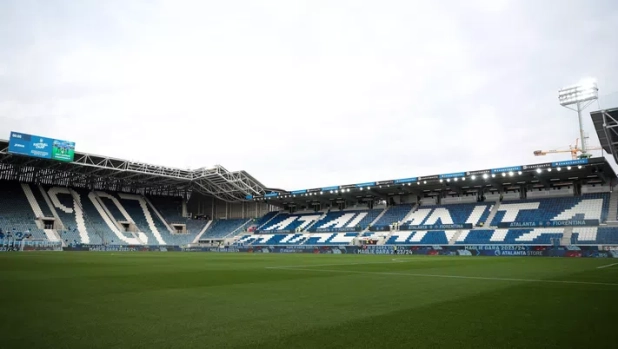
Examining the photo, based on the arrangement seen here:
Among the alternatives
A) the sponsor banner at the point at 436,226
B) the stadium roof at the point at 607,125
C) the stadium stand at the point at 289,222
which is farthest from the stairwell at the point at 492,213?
the stadium stand at the point at 289,222

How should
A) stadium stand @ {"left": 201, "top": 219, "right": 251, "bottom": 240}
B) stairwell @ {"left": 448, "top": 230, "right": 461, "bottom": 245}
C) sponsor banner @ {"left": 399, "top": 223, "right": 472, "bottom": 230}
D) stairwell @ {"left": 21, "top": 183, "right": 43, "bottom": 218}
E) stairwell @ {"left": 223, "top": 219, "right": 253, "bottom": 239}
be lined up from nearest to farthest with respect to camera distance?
stairwell @ {"left": 448, "top": 230, "right": 461, "bottom": 245} < sponsor banner @ {"left": 399, "top": 223, "right": 472, "bottom": 230} < stairwell @ {"left": 21, "top": 183, "right": 43, "bottom": 218} < stairwell @ {"left": 223, "top": 219, "right": 253, "bottom": 239} < stadium stand @ {"left": 201, "top": 219, "right": 251, "bottom": 240}

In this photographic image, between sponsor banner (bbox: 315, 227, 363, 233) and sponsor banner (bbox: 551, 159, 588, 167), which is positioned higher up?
sponsor banner (bbox: 551, 159, 588, 167)

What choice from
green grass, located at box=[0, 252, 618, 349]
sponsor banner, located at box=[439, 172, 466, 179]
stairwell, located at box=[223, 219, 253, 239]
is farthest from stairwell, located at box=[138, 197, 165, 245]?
green grass, located at box=[0, 252, 618, 349]

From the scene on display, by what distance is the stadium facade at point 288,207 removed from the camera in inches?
1585

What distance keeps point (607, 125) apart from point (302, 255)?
1030 inches

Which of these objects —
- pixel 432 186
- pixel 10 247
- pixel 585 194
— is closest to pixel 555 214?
pixel 585 194

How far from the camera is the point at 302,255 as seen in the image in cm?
3744

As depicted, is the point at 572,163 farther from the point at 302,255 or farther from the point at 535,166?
the point at 302,255

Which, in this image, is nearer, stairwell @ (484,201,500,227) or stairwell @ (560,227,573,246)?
stairwell @ (560,227,573,246)

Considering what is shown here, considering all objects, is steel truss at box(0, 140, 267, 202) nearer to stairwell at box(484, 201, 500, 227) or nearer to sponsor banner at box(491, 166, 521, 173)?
stairwell at box(484, 201, 500, 227)

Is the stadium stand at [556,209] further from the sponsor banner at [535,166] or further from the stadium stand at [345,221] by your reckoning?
the stadium stand at [345,221]

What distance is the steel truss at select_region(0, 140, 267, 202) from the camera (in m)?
50.3

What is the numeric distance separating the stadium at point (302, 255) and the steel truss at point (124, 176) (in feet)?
1.04

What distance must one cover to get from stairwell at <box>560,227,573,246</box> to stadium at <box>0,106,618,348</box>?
0.20 metres
